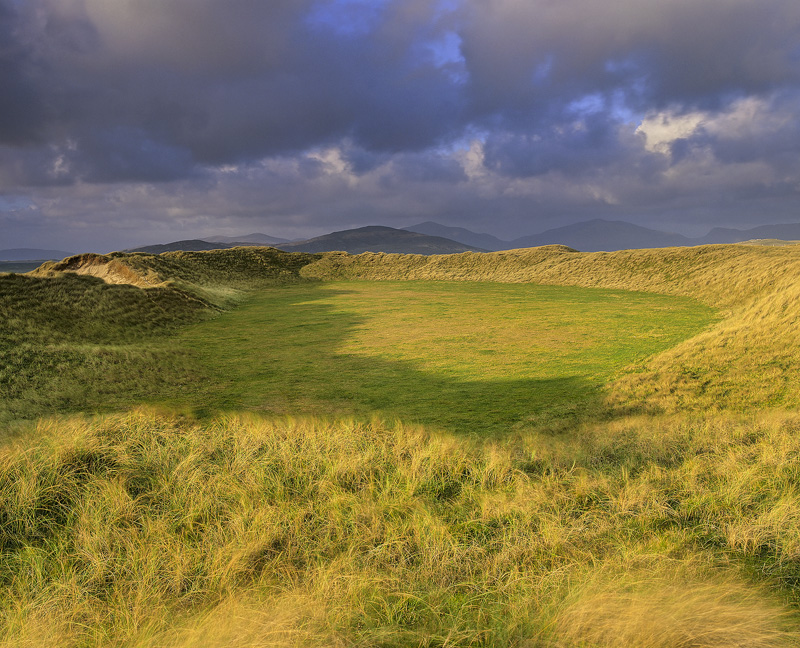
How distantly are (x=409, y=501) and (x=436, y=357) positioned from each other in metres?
8.61

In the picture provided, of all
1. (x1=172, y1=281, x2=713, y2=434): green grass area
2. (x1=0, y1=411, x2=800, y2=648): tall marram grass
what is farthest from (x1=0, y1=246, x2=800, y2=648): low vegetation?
(x1=172, y1=281, x2=713, y2=434): green grass area

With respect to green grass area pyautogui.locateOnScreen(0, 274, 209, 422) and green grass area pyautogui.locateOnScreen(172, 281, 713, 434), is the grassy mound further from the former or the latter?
green grass area pyautogui.locateOnScreen(0, 274, 209, 422)

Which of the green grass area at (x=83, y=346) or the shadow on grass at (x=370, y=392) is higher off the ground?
the green grass area at (x=83, y=346)

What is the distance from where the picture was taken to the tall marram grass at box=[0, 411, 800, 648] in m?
2.46

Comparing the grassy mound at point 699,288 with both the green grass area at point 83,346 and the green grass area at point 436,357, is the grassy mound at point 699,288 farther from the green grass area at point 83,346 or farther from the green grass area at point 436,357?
the green grass area at point 83,346

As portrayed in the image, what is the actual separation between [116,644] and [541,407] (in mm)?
7426

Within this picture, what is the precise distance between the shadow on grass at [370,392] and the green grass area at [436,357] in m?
0.03

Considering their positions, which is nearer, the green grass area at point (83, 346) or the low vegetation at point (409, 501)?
the low vegetation at point (409, 501)

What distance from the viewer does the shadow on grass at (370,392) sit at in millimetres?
8133

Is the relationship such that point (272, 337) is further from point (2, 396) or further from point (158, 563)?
point (158, 563)

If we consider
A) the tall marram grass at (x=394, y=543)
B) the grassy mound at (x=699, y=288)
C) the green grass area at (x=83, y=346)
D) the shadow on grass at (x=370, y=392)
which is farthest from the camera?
the green grass area at (x=83, y=346)

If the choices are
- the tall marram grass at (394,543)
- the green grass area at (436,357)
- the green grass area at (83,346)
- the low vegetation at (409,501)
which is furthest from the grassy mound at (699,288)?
the green grass area at (83,346)

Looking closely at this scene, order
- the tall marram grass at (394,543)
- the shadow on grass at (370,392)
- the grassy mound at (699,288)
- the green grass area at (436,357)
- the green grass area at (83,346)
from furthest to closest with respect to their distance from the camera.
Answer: the green grass area at (83,346), the green grass area at (436,357), the grassy mound at (699,288), the shadow on grass at (370,392), the tall marram grass at (394,543)

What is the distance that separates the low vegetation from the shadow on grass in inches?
3.5
